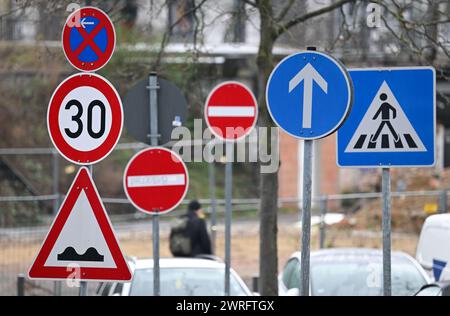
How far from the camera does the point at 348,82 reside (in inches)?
260

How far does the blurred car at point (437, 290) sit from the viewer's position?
7.66 m

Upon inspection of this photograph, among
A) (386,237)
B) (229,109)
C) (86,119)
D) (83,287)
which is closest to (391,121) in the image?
(386,237)

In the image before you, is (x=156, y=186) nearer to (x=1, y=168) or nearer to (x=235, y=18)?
(x=235, y=18)

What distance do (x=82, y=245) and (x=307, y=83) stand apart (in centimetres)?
195

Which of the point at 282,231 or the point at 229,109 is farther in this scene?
the point at 282,231

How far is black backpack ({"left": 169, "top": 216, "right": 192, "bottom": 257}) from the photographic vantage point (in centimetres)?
1503

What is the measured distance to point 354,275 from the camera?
11281mm

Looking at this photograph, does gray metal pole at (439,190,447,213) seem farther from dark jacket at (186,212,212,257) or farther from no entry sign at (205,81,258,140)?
no entry sign at (205,81,258,140)

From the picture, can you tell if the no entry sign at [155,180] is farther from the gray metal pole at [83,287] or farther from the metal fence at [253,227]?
the metal fence at [253,227]

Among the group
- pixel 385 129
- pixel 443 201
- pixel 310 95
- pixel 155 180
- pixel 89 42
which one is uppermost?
pixel 89 42

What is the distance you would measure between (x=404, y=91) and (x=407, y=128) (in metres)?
0.29

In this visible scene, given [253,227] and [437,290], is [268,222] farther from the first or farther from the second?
[253,227]

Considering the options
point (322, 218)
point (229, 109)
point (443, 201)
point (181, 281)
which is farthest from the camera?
point (322, 218)

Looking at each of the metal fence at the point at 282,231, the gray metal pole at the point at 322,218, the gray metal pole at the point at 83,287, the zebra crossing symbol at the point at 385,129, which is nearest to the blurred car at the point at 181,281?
the gray metal pole at the point at 83,287
